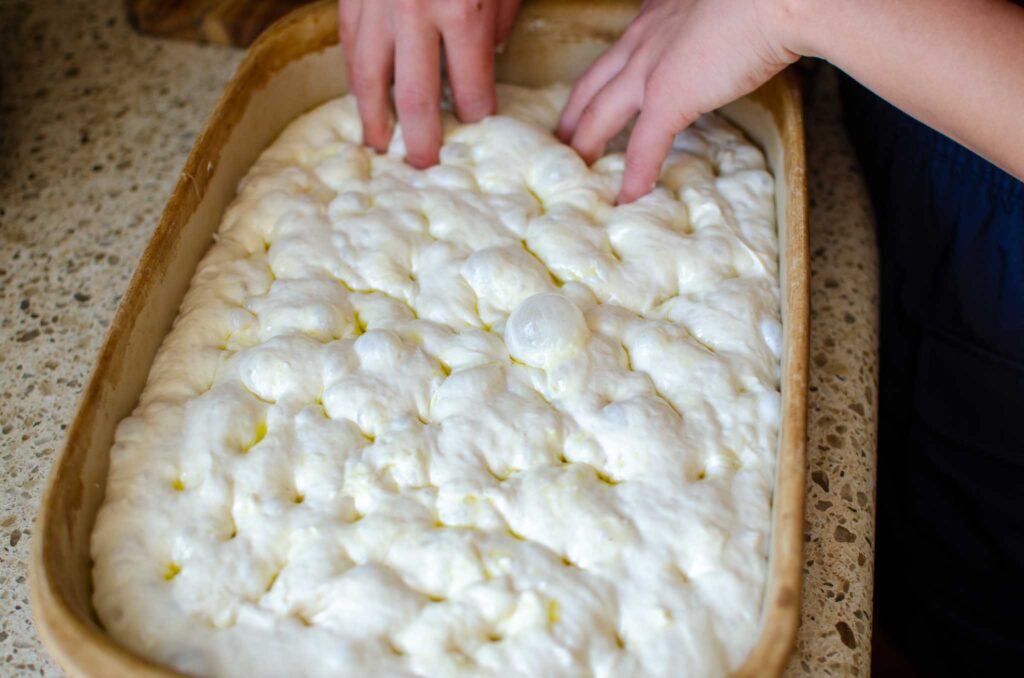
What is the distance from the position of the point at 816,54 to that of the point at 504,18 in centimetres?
33

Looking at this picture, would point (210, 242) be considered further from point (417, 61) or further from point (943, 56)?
point (943, 56)

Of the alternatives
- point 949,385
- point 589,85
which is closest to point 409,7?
point 589,85

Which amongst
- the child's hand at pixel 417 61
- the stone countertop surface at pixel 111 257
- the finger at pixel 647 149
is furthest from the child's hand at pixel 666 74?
the stone countertop surface at pixel 111 257

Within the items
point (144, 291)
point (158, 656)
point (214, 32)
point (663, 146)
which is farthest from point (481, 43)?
point (158, 656)

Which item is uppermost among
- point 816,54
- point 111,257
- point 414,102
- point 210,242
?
point 816,54

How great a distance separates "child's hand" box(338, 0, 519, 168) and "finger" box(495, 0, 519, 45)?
17 millimetres

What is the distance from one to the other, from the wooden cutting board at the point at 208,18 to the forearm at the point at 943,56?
699 millimetres

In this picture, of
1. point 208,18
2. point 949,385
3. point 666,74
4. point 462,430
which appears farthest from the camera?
point 208,18

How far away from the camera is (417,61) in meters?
0.82

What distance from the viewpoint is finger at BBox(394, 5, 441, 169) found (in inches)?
32.0

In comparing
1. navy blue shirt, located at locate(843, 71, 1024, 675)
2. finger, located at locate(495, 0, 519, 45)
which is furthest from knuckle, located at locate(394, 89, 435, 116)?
navy blue shirt, located at locate(843, 71, 1024, 675)

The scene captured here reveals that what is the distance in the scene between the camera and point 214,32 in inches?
45.2

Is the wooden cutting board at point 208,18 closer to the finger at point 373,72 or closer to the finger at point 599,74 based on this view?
the finger at point 373,72

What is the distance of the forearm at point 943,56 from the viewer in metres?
0.63
